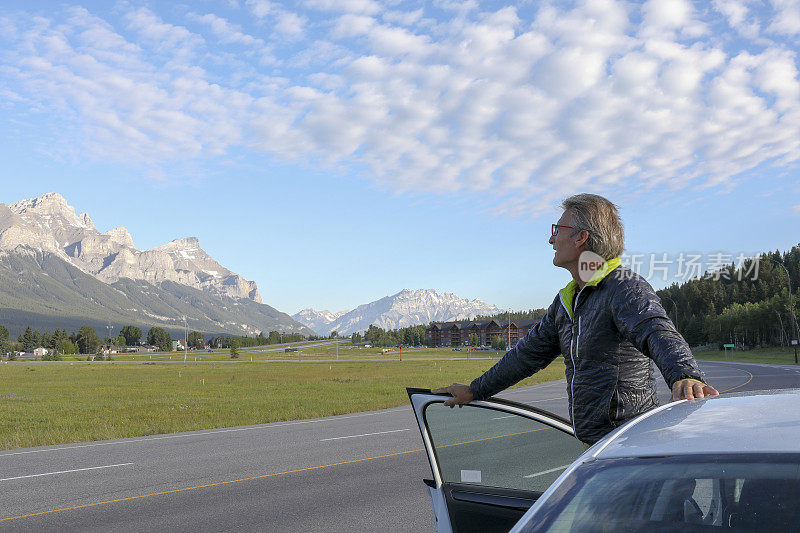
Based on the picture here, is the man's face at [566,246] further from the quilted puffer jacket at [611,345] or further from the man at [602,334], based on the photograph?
the quilted puffer jacket at [611,345]

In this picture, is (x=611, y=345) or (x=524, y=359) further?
(x=524, y=359)

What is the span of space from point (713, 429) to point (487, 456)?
1.63 meters

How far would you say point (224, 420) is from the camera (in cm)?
1845

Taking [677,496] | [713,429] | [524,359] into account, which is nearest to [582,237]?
[524,359]

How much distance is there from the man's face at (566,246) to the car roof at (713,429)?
99 centimetres

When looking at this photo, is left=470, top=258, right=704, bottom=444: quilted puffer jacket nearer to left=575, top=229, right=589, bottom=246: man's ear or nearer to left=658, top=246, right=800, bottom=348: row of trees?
left=575, top=229, right=589, bottom=246: man's ear

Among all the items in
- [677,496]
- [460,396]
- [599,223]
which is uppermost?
[599,223]

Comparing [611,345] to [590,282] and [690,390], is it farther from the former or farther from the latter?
[690,390]

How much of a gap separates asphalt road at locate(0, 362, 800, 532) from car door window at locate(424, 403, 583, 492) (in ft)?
10.5

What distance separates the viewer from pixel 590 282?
114 inches

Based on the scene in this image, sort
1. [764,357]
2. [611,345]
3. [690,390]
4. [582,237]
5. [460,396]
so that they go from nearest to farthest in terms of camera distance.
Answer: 1. [690,390]
2. [611,345]
3. [582,237]
4. [460,396]
5. [764,357]

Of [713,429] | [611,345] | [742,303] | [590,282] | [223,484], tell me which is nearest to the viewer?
[713,429]

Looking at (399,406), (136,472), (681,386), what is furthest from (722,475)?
(399,406)

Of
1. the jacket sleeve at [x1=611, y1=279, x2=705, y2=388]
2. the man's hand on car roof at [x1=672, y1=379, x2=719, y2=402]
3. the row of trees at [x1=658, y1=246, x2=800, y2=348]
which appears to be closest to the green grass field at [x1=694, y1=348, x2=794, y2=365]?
the row of trees at [x1=658, y1=246, x2=800, y2=348]
